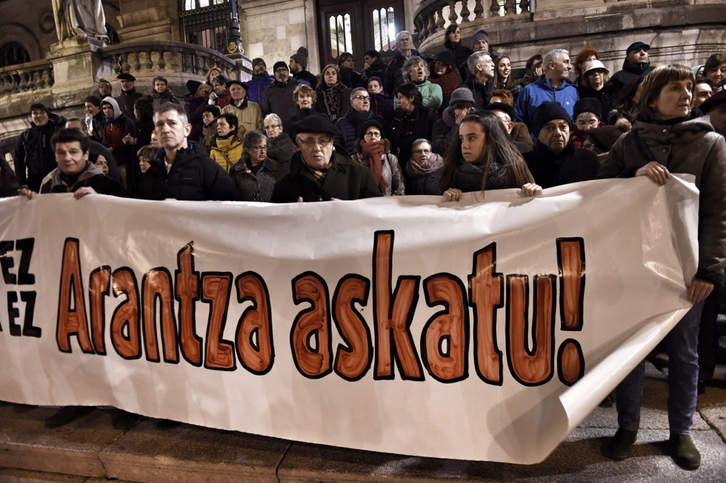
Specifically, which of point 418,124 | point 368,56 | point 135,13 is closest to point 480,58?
point 418,124

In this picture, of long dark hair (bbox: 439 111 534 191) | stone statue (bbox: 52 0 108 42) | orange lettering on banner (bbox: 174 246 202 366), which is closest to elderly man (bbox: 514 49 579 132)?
long dark hair (bbox: 439 111 534 191)

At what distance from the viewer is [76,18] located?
12.2 meters

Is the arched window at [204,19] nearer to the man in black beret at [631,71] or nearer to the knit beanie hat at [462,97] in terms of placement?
the man in black beret at [631,71]

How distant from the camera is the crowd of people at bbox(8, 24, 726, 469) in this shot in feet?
7.49

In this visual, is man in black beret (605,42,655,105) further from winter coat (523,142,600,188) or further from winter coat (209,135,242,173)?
winter coat (209,135,242,173)

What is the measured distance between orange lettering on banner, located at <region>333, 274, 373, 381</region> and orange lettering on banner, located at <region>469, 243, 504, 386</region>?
50cm

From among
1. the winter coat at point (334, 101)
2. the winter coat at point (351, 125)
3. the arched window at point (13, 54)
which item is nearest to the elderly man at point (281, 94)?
the winter coat at point (334, 101)

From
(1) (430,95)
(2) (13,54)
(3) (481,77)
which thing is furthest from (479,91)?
(2) (13,54)

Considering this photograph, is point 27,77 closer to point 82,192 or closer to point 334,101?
point 334,101

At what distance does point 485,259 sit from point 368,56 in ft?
23.3

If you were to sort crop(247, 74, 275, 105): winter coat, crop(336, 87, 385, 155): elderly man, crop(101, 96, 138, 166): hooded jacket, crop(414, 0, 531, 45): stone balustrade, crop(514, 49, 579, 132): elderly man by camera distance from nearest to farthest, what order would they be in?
crop(514, 49, 579, 132): elderly man
crop(336, 87, 385, 155): elderly man
crop(101, 96, 138, 166): hooded jacket
crop(247, 74, 275, 105): winter coat
crop(414, 0, 531, 45): stone balustrade

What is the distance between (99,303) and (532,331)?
2.36 metres

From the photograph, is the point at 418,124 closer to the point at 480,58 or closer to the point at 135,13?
the point at 480,58

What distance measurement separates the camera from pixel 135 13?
62.3 ft
